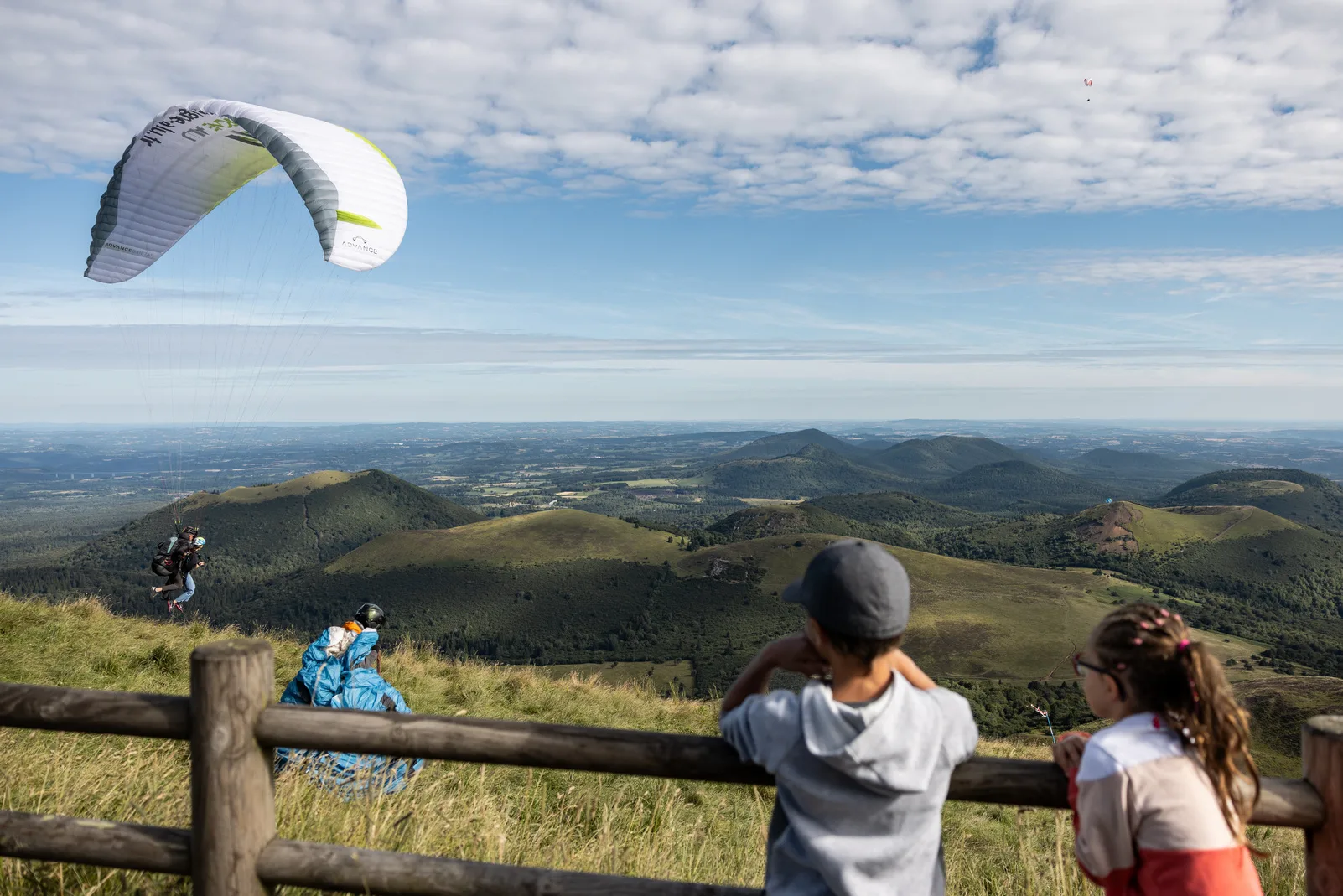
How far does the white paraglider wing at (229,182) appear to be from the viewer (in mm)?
9375

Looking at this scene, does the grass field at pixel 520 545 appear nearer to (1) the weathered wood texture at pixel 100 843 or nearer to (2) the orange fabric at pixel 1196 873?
(1) the weathered wood texture at pixel 100 843

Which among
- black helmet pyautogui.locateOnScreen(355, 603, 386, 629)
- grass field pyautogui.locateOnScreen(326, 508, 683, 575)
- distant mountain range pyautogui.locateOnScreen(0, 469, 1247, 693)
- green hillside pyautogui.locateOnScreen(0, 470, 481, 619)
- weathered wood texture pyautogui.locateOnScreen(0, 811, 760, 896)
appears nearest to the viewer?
weathered wood texture pyautogui.locateOnScreen(0, 811, 760, 896)

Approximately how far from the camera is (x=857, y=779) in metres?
2.32

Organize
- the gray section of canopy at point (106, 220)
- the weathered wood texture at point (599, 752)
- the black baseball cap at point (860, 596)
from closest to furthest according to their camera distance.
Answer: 1. the black baseball cap at point (860, 596)
2. the weathered wood texture at point (599, 752)
3. the gray section of canopy at point (106, 220)

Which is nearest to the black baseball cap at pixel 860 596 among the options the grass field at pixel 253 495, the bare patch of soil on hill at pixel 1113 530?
the bare patch of soil on hill at pixel 1113 530

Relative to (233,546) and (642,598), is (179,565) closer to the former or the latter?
(642,598)

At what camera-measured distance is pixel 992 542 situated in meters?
191

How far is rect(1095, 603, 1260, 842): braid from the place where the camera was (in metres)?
2.31

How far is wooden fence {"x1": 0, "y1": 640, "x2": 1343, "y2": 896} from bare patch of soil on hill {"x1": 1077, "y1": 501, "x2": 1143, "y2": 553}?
186565mm

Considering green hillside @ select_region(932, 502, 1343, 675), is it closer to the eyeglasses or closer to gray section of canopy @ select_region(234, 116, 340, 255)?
gray section of canopy @ select_region(234, 116, 340, 255)

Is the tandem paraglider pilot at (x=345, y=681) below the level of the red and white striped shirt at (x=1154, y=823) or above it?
below

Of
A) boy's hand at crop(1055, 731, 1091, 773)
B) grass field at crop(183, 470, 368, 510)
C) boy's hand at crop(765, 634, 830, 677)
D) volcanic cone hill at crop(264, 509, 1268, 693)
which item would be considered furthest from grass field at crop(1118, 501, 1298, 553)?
grass field at crop(183, 470, 368, 510)

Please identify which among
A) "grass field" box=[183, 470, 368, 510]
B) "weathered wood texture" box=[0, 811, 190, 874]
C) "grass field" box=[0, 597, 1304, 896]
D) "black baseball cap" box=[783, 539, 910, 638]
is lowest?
"grass field" box=[183, 470, 368, 510]

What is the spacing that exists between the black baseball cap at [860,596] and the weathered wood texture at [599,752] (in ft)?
2.13
